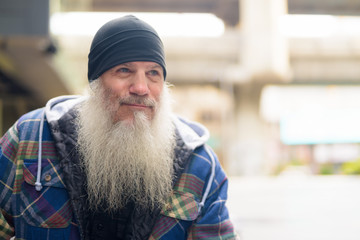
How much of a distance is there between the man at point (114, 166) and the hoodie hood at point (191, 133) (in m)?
0.01

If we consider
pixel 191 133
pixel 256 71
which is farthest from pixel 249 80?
pixel 191 133

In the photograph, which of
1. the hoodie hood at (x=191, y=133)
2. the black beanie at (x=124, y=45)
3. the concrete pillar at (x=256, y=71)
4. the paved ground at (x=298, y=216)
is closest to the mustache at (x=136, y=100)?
the black beanie at (x=124, y=45)

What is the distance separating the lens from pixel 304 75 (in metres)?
23.8

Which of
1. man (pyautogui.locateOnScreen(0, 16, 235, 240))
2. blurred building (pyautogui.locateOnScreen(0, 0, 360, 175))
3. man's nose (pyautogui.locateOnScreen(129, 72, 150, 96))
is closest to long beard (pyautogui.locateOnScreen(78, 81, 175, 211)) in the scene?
man (pyautogui.locateOnScreen(0, 16, 235, 240))

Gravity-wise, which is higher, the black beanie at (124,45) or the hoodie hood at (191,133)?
the black beanie at (124,45)

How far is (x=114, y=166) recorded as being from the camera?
2.19 metres

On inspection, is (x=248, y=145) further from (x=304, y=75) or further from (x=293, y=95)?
(x=293, y=95)

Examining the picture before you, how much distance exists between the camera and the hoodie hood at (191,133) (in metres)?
2.25

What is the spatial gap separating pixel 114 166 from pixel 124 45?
0.61 metres

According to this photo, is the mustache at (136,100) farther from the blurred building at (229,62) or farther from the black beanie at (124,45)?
the blurred building at (229,62)

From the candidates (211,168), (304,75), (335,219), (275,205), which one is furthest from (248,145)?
(211,168)

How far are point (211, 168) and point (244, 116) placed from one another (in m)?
23.1

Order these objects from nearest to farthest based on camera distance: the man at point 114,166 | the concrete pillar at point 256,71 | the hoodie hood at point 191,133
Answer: the man at point 114,166, the hoodie hood at point 191,133, the concrete pillar at point 256,71

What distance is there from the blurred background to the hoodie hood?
4.60 m
